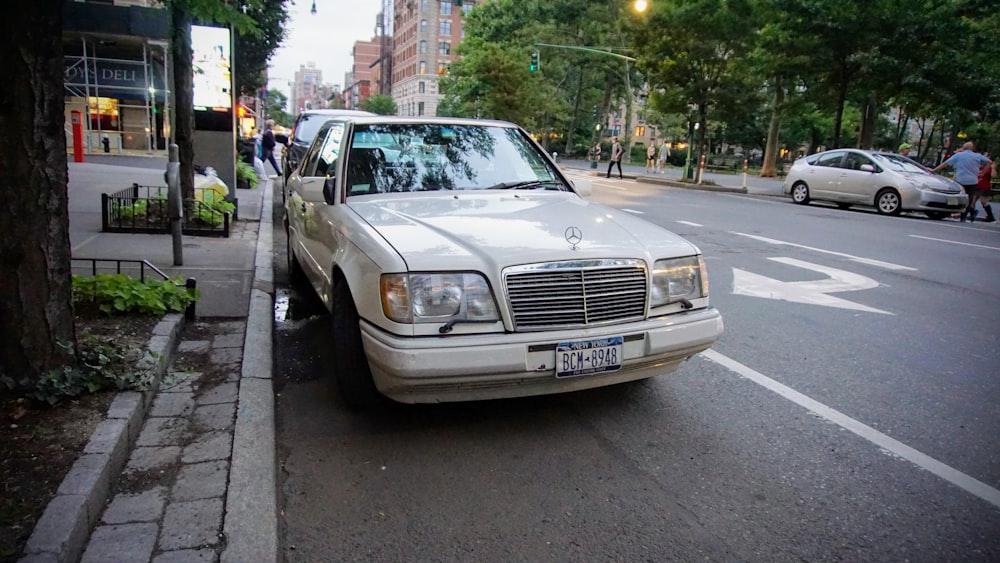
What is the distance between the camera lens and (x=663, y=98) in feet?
88.7

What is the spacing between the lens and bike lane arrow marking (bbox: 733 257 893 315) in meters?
6.77

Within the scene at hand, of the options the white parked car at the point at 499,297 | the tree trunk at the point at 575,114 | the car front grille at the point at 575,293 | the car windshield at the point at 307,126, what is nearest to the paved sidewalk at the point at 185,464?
the white parked car at the point at 499,297

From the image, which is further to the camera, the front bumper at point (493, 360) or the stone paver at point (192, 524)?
the front bumper at point (493, 360)

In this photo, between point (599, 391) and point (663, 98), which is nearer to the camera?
point (599, 391)

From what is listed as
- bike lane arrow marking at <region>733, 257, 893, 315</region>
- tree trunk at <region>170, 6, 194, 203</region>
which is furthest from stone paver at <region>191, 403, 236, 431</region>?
tree trunk at <region>170, 6, 194, 203</region>

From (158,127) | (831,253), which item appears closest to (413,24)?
(158,127)

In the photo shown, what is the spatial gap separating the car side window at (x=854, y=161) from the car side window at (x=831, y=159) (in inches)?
8.4

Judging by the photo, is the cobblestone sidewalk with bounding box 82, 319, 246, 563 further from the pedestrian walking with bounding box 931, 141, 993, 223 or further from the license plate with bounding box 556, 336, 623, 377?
the pedestrian walking with bounding box 931, 141, 993, 223

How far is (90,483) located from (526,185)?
10.5 feet

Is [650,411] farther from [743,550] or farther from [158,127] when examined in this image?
[158,127]

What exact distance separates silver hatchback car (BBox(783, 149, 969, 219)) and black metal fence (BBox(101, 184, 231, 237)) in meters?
15.4

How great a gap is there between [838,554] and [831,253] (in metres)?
8.02

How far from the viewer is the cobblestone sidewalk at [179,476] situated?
2484 millimetres

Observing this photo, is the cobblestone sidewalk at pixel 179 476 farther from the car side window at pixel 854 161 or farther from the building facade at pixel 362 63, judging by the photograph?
the building facade at pixel 362 63
